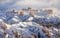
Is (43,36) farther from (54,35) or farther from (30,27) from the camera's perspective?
(30,27)

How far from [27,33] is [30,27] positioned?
239 cm

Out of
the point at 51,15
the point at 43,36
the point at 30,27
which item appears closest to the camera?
the point at 43,36

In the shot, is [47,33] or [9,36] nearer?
[9,36]

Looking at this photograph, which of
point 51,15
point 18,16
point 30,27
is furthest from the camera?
point 18,16

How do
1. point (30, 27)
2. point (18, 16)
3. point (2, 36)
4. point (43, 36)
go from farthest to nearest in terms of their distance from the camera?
point (18, 16), point (30, 27), point (43, 36), point (2, 36)

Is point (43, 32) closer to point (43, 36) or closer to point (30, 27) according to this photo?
point (43, 36)

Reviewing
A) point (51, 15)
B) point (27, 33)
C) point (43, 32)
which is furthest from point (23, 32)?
point (51, 15)

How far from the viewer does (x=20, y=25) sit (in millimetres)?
21328

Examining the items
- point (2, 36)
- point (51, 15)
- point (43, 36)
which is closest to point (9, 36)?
point (2, 36)

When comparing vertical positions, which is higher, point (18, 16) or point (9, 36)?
point (9, 36)

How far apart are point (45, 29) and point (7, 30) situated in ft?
11.9

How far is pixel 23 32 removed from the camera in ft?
61.3

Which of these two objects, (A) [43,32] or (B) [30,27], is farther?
(B) [30,27]

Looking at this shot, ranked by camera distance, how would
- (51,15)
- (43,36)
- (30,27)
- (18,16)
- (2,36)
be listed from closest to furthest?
(2,36) → (43,36) → (30,27) → (51,15) → (18,16)
